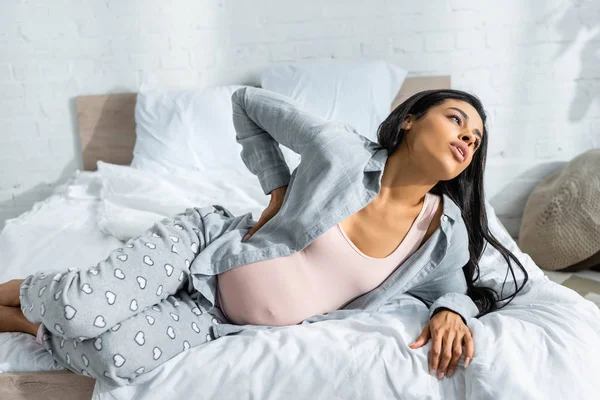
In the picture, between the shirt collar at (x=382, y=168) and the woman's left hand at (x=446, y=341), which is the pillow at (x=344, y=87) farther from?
the woman's left hand at (x=446, y=341)

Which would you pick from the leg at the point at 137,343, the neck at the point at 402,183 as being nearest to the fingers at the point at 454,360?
the neck at the point at 402,183

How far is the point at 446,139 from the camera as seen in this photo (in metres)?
1.19

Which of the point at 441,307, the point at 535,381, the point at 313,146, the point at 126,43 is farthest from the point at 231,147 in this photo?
the point at 535,381

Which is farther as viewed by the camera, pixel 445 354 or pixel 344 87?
pixel 344 87

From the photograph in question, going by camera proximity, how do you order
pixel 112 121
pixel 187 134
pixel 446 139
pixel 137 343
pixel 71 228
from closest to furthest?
1. pixel 137 343
2. pixel 446 139
3. pixel 71 228
4. pixel 187 134
5. pixel 112 121

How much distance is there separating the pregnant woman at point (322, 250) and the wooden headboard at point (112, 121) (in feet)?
4.32

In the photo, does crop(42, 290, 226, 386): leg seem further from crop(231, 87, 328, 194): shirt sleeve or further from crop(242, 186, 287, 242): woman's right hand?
crop(231, 87, 328, 194): shirt sleeve

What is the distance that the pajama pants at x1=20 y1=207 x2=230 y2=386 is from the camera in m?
1.04

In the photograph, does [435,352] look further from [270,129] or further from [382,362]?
[270,129]

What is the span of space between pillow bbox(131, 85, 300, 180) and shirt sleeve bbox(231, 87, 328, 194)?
849 millimetres

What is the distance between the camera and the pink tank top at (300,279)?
1199 millimetres

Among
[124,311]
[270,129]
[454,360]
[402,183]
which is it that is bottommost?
[454,360]

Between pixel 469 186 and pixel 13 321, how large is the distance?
98cm

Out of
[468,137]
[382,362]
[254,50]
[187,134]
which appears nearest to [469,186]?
[468,137]
